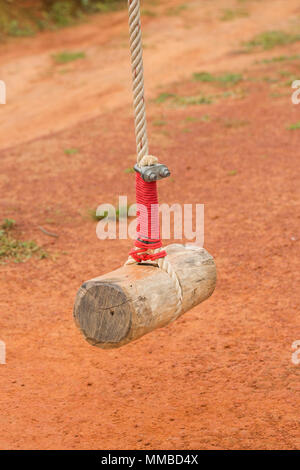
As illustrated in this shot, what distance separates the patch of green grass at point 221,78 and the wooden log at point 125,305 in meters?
9.96

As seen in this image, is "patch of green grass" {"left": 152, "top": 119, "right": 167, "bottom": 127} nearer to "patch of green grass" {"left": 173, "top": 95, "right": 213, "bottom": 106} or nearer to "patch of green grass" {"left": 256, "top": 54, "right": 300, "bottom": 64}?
"patch of green grass" {"left": 173, "top": 95, "right": 213, "bottom": 106}

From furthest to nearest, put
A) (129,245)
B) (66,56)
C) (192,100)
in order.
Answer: (66,56) → (192,100) → (129,245)

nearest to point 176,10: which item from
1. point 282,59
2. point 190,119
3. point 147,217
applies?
point 282,59

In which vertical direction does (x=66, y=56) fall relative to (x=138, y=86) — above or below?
above

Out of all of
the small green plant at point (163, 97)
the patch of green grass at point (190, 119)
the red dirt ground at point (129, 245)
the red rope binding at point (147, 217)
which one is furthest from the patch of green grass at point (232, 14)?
the red rope binding at point (147, 217)

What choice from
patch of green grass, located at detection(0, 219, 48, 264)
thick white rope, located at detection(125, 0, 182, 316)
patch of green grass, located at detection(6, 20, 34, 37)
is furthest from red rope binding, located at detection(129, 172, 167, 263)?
patch of green grass, located at detection(6, 20, 34, 37)

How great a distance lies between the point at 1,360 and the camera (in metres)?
5.33

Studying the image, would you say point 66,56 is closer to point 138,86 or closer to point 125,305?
point 138,86

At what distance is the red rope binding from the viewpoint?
12.1 ft

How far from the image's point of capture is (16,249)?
287 inches

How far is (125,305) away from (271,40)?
13.6 meters

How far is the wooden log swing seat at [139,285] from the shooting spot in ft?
11.5
